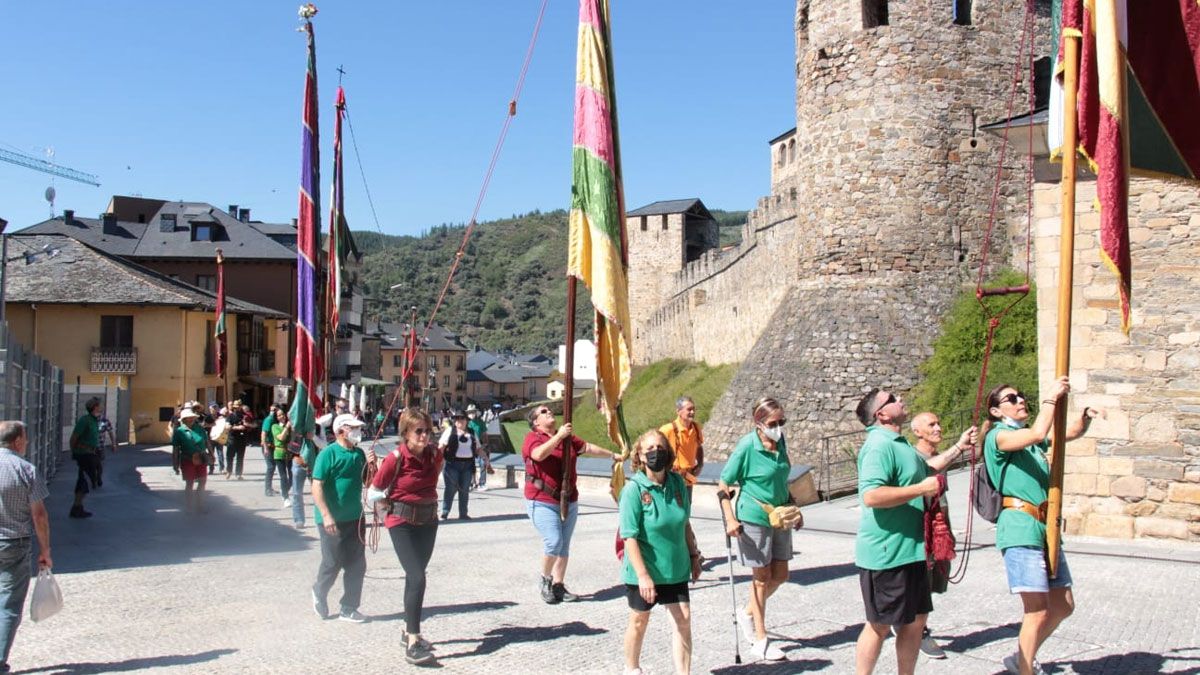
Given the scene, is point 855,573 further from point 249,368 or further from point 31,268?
point 249,368

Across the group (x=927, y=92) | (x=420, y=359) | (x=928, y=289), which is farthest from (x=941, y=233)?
(x=420, y=359)

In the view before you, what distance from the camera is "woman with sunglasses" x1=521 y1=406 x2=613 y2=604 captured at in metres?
8.27

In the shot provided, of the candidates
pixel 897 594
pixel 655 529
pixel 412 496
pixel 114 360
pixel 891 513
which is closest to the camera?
pixel 897 594

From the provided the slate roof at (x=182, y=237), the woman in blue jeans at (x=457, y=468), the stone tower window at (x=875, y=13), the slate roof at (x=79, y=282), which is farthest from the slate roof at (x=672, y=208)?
the woman in blue jeans at (x=457, y=468)

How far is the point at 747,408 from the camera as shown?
70.6ft

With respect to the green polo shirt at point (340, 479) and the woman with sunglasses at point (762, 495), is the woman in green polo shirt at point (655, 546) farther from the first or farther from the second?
the green polo shirt at point (340, 479)

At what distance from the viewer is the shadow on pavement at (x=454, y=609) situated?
775 centimetres

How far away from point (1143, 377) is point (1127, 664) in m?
5.17

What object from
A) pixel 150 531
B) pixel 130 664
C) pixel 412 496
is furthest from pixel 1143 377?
pixel 150 531

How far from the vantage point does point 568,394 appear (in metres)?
7.59

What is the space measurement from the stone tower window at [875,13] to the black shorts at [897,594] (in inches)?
672

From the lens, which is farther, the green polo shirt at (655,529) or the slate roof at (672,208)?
the slate roof at (672,208)

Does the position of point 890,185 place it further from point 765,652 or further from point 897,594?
point 897,594

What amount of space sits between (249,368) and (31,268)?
374 inches
